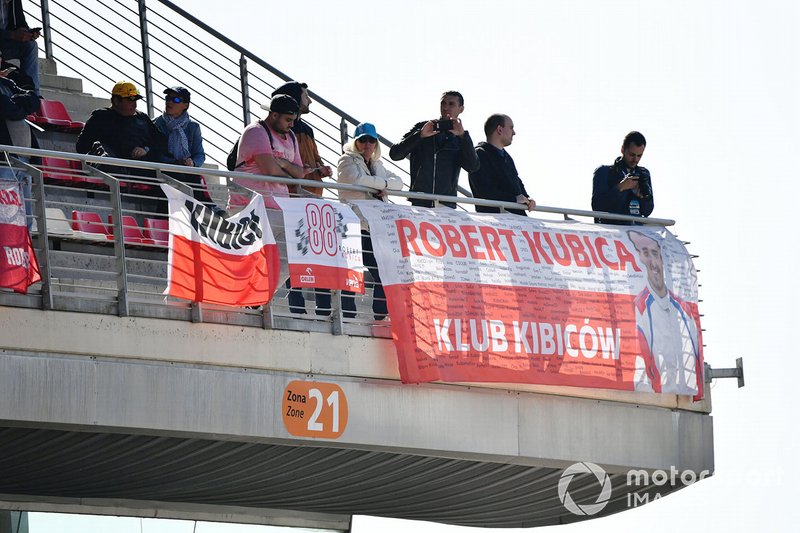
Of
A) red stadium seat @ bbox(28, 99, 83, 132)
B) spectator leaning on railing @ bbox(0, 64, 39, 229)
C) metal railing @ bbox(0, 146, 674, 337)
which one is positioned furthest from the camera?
red stadium seat @ bbox(28, 99, 83, 132)

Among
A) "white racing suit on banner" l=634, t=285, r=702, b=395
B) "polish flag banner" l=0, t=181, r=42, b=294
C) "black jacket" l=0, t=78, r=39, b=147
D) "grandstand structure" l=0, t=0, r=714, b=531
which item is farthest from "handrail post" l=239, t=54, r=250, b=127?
"polish flag banner" l=0, t=181, r=42, b=294

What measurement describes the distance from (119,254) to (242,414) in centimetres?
148

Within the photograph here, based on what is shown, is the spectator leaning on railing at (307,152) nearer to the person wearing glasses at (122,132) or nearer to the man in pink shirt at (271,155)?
the man in pink shirt at (271,155)

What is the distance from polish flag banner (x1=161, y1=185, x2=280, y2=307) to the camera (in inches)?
497

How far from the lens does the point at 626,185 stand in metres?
15.3

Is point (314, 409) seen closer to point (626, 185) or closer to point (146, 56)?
point (626, 185)

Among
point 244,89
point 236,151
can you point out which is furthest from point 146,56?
point 236,151

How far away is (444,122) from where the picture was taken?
1433 centimetres

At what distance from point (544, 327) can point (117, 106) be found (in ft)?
13.0

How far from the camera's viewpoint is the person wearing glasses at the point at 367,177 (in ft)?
45.8

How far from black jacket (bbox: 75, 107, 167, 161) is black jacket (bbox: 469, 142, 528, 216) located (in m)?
2.69

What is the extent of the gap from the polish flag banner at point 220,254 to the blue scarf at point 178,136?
245 cm

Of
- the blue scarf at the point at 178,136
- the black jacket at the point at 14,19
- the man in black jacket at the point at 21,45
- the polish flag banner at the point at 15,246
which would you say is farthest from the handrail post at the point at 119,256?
the black jacket at the point at 14,19

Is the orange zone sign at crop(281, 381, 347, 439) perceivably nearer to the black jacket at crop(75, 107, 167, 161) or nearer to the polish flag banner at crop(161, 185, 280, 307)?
the polish flag banner at crop(161, 185, 280, 307)
